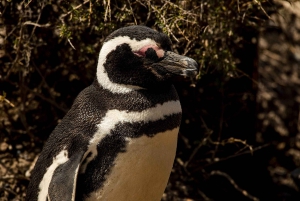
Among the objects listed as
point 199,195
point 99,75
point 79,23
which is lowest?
point 199,195

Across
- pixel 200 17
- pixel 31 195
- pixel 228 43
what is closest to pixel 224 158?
pixel 228 43

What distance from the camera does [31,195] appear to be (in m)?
2.68

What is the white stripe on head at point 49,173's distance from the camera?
2.52m

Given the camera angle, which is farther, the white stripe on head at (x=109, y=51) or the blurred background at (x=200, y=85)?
the blurred background at (x=200, y=85)

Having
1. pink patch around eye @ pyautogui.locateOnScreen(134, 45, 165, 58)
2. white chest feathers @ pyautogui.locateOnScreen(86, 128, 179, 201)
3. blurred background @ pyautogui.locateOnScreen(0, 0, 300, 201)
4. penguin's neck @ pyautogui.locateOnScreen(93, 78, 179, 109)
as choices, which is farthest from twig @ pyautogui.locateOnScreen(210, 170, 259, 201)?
pink patch around eye @ pyautogui.locateOnScreen(134, 45, 165, 58)

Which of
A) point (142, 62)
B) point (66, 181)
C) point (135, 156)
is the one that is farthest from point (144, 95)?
point (66, 181)

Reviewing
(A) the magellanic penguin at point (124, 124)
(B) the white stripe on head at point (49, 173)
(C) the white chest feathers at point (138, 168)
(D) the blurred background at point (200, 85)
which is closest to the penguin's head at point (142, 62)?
(A) the magellanic penguin at point (124, 124)

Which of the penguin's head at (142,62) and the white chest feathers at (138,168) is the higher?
the penguin's head at (142,62)

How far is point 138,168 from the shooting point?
2.51 m

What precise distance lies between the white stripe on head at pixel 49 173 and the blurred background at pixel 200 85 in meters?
0.82

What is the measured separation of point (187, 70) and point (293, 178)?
1843mm

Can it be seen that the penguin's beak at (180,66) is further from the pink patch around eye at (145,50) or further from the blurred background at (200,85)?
the blurred background at (200,85)

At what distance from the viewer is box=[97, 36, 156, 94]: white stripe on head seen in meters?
2.48

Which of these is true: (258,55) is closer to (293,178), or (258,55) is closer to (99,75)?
(293,178)
